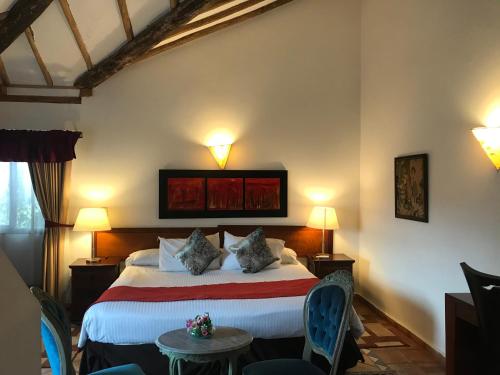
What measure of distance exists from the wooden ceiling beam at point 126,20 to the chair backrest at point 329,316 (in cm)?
316

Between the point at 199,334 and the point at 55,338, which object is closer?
the point at 55,338

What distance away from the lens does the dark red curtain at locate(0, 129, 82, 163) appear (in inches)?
210

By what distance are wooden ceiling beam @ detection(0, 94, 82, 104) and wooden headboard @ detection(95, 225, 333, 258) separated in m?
1.64

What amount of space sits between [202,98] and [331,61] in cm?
177

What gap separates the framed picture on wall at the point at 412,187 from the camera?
14.6ft

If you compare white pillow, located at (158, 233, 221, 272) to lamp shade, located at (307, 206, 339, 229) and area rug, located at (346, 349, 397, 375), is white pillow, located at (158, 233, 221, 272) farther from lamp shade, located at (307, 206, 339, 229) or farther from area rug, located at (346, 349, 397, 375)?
area rug, located at (346, 349, 397, 375)

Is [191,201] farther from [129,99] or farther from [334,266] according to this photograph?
[334,266]

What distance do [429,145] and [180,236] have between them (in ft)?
10.1

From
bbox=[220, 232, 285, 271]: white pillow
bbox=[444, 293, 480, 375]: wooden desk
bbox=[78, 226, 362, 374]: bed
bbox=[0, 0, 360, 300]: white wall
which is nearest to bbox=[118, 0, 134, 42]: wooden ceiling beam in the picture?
bbox=[0, 0, 360, 300]: white wall

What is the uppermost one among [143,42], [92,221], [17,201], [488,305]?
[143,42]

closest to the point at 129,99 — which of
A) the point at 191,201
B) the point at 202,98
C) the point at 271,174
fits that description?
the point at 202,98

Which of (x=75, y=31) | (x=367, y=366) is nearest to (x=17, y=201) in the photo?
(x=75, y=31)

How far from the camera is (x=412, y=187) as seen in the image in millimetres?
4676

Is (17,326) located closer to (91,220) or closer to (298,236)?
(91,220)
